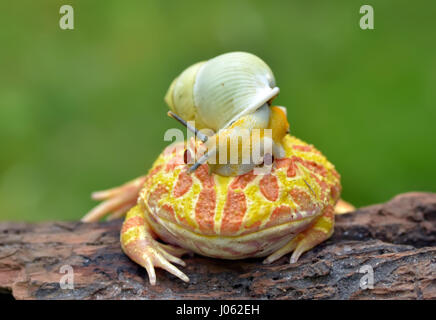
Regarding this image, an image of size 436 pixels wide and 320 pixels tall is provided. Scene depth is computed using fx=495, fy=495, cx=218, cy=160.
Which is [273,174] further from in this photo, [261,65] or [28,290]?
[28,290]

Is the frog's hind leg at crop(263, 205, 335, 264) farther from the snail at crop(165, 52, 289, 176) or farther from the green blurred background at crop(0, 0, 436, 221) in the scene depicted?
the green blurred background at crop(0, 0, 436, 221)

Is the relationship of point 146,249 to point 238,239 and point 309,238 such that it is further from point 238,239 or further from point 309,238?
point 309,238

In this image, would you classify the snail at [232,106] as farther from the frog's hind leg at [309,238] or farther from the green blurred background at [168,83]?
the green blurred background at [168,83]

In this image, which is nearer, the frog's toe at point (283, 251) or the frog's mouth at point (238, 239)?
the frog's mouth at point (238, 239)

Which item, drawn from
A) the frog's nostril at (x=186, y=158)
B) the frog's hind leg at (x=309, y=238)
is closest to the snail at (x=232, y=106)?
the frog's nostril at (x=186, y=158)

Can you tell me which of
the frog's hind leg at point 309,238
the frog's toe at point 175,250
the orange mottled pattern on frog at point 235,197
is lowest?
the frog's toe at point 175,250

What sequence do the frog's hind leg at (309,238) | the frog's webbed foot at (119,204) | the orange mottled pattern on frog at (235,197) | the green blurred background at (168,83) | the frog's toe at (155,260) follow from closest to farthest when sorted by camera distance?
1. the orange mottled pattern on frog at (235,197)
2. the frog's toe at (155,260)
3. the frog's hind leg at (309,238)
4. the frog's webbed foot at (119,204)
5. the green blurred background at (168,83)

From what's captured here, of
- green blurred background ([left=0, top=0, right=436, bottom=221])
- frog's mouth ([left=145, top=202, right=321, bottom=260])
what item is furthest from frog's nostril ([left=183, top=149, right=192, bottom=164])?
green blurred background ([left=0, top=0, right=436, bottom=221])
